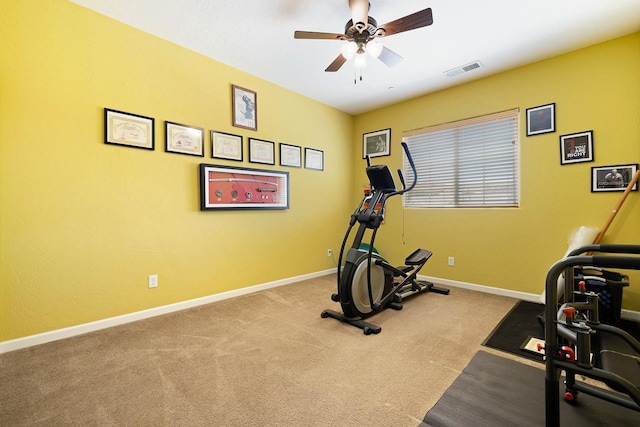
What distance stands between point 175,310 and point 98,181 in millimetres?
1478

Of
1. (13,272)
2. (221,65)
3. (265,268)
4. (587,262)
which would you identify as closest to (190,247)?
(265,268)

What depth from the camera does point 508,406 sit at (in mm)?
1526

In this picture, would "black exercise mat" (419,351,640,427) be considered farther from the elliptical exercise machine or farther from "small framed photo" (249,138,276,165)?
"small framed photo" (249,138,276,165)

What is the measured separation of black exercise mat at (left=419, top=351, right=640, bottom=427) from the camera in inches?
55.4

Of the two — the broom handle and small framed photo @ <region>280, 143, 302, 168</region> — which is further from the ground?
small framed photo @ <region>280, 143, 302, 168</region>

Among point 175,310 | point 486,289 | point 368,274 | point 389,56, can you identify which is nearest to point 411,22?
point 389,56

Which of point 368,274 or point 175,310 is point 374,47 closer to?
point 368,274

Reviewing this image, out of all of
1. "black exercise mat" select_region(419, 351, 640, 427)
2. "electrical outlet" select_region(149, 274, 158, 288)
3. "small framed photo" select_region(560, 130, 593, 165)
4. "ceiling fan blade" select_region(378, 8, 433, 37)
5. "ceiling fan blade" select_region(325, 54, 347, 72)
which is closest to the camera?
"black exercise mat" select_region(419, 351, 640, 427)

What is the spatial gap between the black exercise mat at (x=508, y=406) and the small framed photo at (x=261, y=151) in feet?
10.3

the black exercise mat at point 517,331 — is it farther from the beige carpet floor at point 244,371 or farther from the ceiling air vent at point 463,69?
the ceiling air vent at point 463,69

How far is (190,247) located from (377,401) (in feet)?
8.02

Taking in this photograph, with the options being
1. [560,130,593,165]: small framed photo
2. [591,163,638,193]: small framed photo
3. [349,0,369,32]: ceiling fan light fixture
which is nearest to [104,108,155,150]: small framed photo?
[349,0,369,32]: ceiling fan light fixture

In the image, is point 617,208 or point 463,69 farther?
point 463,69

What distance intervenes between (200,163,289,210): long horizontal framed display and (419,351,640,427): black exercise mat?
2816 millimetres
